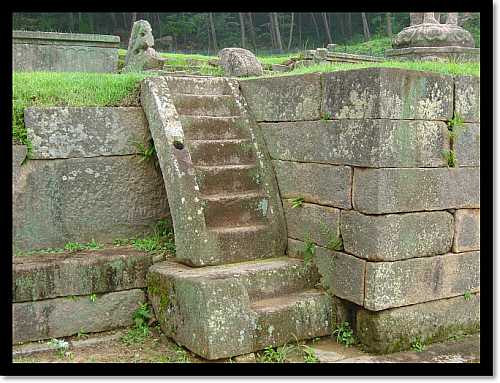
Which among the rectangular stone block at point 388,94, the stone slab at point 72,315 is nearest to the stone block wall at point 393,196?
the rectangular stone block at point 388,94

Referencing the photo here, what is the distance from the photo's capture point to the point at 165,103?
473 centimetres

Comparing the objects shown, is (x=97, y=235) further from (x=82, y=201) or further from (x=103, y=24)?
(x=103, y=24)

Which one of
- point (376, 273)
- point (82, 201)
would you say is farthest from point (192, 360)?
point (82, 201)

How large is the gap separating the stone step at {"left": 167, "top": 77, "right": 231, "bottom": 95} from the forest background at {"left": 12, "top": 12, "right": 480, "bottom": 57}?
25.4 metres

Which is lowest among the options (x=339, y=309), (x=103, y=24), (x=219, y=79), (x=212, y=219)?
(x=339, y=309)

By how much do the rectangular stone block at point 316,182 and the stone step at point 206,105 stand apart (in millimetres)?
819

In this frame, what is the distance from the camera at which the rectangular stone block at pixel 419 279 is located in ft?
Result: 12.3

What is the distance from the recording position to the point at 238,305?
145 inches

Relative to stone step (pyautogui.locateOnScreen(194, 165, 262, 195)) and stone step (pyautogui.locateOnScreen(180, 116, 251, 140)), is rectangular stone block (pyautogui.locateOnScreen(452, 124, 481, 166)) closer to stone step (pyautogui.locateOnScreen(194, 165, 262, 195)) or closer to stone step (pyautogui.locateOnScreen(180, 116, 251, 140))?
stone step (pyautogui.locateOnScreen(194, 165, 262, 195))

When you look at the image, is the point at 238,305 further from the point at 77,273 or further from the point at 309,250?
the point at 77,273

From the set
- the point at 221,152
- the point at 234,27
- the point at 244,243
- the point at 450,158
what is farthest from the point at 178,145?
the point at 234,27

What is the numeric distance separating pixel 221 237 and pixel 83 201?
1551 mm

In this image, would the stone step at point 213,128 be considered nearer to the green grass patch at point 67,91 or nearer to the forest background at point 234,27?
the green grass patch at point 67,91

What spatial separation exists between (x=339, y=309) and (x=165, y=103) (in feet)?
8.78
